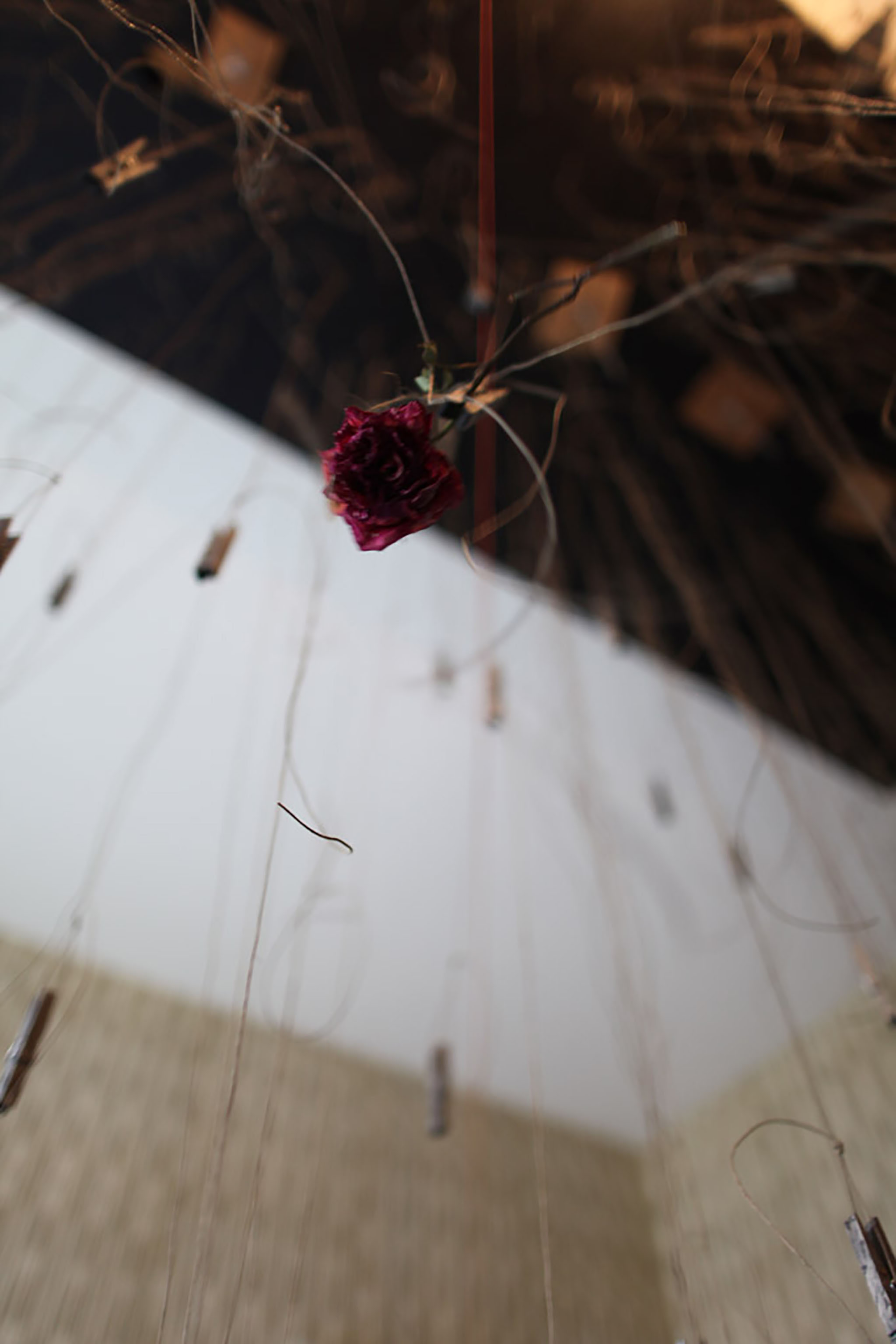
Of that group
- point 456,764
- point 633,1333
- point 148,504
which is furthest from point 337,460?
point 633,1333

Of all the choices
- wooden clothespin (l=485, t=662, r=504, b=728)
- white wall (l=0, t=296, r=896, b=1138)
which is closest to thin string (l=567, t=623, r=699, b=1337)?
white wall (l=0, t=296, r=896, b=1138)

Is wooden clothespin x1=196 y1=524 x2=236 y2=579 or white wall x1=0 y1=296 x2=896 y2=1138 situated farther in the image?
white wall x1=0 y1=296 x2=896 y2=1138

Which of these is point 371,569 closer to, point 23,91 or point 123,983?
point 23,91

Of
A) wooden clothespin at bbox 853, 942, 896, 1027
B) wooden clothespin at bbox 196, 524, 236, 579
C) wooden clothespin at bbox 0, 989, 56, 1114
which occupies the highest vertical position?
wooden clothespin at bbox 196, 524, 236, 579

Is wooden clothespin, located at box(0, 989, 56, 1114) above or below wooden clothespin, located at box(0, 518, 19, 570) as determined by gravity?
below

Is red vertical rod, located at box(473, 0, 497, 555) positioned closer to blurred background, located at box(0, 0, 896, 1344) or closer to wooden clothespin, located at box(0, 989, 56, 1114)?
blurred background, located at box(0, 0, 896, 1344)

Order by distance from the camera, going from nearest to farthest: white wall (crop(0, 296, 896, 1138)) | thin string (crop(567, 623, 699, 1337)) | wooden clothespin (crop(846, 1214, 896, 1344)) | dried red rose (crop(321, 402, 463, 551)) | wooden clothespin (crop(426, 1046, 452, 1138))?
dried red rose (crop(321, 402, 463, 551)), wooden clothespin (crop(846, 1214, 896, 1344)), wooden clothespin (crop(426, 1046, 452, 1138)), white wall (crop(0, 296, 896, 1138)), thin string (crop(567, 623, 699, 1337))

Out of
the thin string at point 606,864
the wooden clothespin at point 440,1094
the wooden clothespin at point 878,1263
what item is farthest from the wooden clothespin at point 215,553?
the thin string at point 606,864

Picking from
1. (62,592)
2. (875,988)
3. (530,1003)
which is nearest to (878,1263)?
(875,988)
